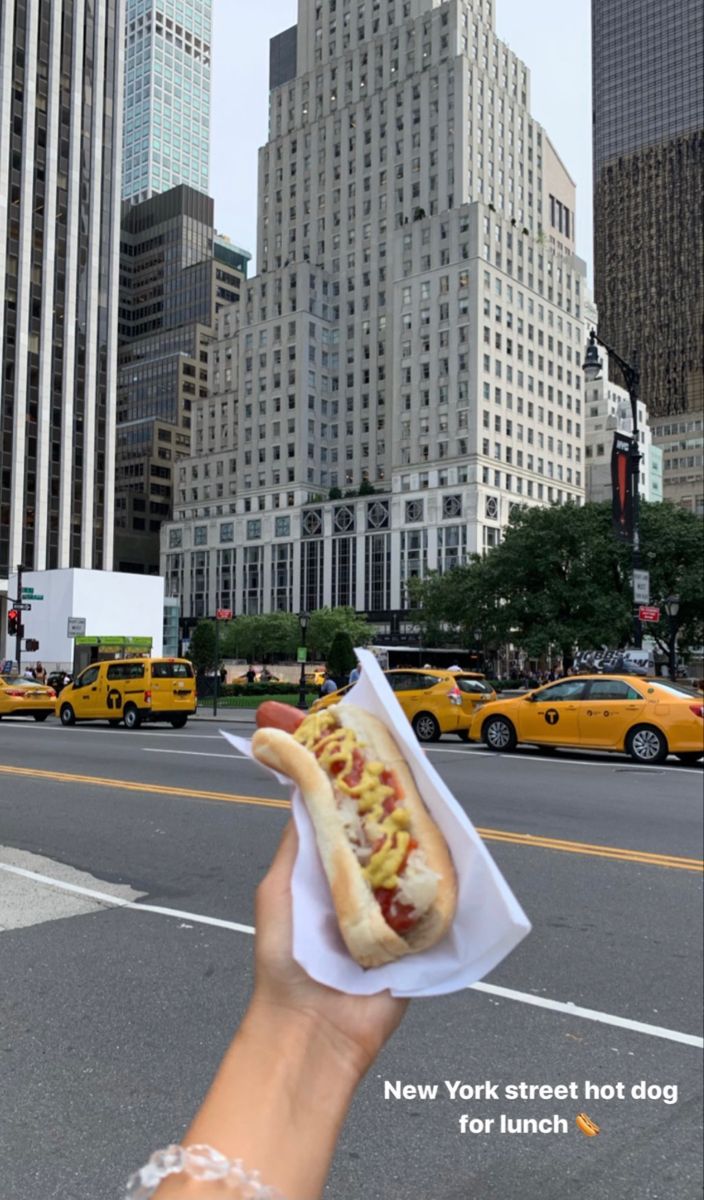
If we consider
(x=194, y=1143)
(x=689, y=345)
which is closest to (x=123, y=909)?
(x=194, y=1143)

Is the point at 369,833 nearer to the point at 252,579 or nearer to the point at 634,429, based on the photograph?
the point at 634,429

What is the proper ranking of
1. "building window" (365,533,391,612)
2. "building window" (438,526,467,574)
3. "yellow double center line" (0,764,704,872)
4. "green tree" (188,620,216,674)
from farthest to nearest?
"building window" (365,533,391,612)
"building window" (438,526,467,574)
"green tree" (188,620,216,674)
"yellow double center line" (0,764,704,872)

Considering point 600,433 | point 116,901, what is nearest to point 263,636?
point 600,433

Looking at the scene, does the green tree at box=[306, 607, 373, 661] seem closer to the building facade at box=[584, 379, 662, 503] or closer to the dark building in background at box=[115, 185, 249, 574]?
the building facade at box=[584, 379, 662, 503]

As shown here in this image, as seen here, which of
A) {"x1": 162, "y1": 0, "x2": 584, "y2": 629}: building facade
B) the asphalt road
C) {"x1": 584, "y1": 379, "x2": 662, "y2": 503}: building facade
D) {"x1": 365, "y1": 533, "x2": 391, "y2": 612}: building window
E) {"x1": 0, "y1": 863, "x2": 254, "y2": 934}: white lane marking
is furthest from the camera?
{"x1": 584, "y1": 379, "x2": 662, "y2": 503}: building facade

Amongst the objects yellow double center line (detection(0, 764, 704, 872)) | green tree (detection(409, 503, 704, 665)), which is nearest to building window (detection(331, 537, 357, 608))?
green tree (detection(409, 503, 704, 665))

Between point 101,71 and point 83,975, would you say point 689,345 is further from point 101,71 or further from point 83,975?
point 83,975

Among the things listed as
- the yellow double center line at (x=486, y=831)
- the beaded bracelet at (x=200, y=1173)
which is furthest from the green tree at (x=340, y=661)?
the beaded bracelet at (x=200, y=1173)

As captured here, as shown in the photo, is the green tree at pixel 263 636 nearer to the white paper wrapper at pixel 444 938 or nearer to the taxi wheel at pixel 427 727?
the taxi wheel at pixel 427 727
